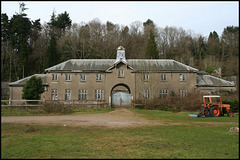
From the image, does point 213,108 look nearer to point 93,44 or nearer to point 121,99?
point 121,99

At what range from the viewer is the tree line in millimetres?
58872

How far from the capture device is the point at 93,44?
65.0m

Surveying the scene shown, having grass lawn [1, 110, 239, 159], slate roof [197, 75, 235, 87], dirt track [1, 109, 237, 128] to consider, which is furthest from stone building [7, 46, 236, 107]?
grass lawn [1, 110, 239, 159]

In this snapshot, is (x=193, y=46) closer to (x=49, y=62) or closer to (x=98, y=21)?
(x=98, y=21)

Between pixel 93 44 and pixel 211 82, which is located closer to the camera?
pixel 211 82

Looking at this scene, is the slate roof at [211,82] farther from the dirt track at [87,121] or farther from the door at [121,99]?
the dirt track at [87,121]

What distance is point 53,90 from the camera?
136 ft

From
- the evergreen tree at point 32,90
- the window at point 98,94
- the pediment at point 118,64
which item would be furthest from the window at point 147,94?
the evergreen tree at point 32,90

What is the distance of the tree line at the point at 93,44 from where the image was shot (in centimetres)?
5887

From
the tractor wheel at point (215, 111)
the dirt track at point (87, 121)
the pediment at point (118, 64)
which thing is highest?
the pediment at point (118, 64)

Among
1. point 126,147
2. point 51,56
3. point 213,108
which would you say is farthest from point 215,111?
point 51,56

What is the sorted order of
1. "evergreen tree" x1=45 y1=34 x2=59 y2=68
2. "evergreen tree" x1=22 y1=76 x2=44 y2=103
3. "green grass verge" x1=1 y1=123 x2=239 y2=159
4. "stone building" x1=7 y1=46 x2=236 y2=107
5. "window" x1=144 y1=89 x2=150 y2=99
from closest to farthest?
"green grass verge" x1=1 y1=123 x2=239 y2=159
"evergreen tree" x1=22 y1=76 x2=44 y2=103
"window" x1=144 y1=89 x2=150 y2=99
"stone building" x1=7 y1=46 x2=236 y2=107
"evergreen tree" x1=45 y1=34 x2=59 y2=68

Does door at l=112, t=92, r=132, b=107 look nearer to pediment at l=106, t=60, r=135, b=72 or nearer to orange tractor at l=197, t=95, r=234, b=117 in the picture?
pediment at l=106, t=60, r=135, b=72

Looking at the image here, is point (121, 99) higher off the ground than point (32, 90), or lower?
lower
